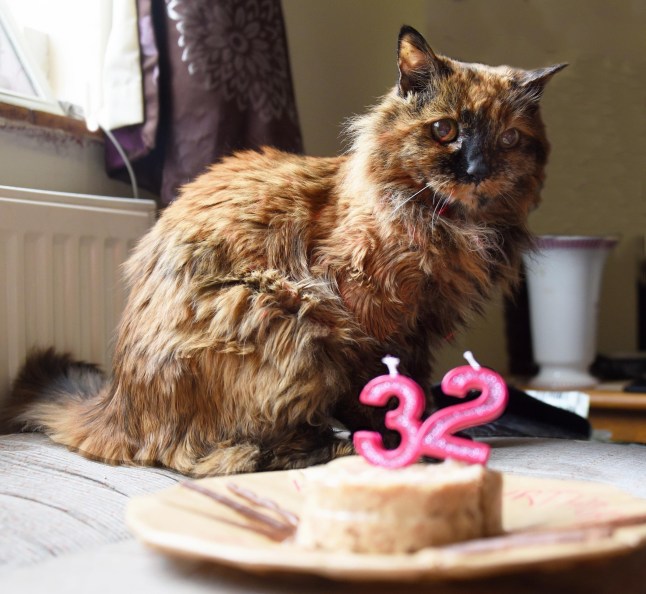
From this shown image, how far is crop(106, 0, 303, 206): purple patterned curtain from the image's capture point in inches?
71.1

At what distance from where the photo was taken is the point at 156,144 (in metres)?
1.85

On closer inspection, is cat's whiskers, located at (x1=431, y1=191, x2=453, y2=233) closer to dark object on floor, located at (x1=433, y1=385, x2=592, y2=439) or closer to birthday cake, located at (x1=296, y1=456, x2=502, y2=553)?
dark object on floor, located at (x1=433, y1=385, x2=592, y2=439)

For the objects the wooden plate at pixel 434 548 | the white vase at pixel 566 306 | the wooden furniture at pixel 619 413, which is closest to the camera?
the wooden plate at pixel 434 548

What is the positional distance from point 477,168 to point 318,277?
30cm

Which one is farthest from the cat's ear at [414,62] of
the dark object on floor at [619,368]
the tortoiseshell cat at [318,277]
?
the dark object on floor at [619,368]

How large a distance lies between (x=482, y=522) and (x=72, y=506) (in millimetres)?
543

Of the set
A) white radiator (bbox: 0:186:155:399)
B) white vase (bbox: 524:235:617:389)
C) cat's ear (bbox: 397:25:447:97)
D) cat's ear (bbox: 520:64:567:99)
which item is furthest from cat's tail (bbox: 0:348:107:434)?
white vase (bbox: 524:235:617:389)

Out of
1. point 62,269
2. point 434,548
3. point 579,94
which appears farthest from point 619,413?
point 434,548

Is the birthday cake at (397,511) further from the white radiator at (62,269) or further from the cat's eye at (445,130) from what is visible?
the white radiator at (62,269)

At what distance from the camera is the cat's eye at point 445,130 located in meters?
1.25

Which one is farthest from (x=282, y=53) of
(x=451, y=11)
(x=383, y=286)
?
(x=451, y=11)

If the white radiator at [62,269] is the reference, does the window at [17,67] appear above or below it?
above

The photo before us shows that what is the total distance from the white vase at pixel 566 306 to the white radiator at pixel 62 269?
137 centimetres

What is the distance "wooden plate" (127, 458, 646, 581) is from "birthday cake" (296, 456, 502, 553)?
17mm
